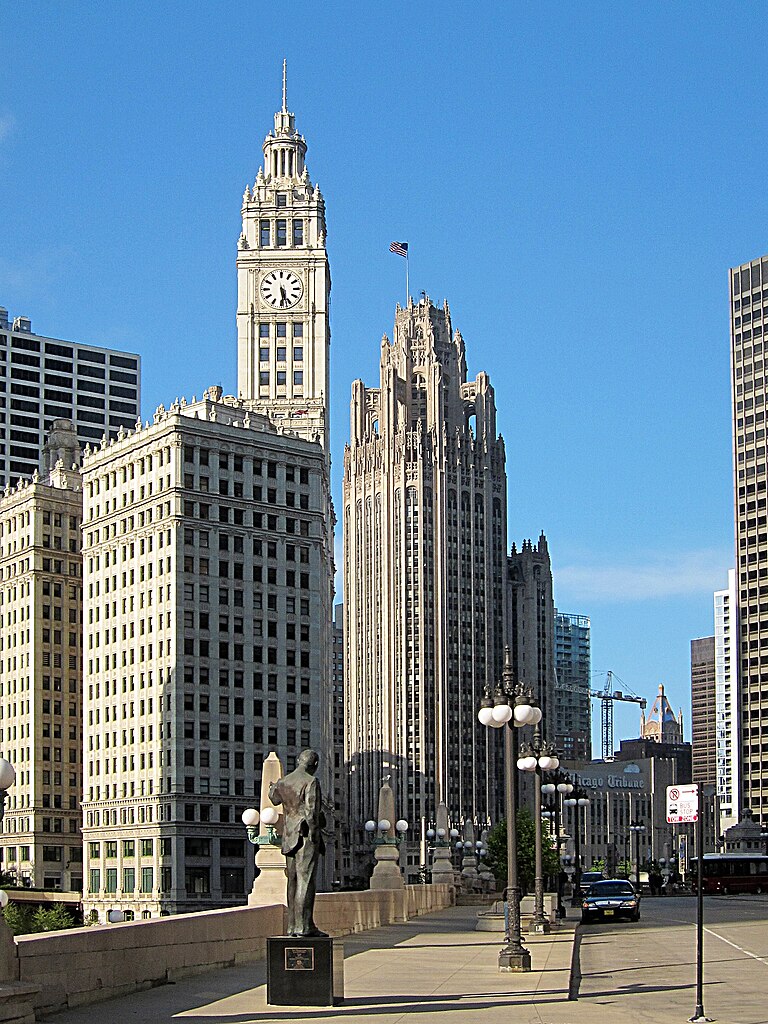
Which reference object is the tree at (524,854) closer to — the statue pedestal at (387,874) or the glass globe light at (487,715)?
the statue pedestal at (387,874)

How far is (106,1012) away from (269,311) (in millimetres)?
157459

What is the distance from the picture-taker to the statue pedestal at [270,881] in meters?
38.0

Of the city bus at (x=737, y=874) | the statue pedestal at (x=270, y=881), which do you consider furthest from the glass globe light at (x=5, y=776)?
the city bus at (x=737, y=874)

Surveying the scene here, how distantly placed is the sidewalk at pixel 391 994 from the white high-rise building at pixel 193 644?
94.7 meters

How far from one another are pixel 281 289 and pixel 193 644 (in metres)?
56.1

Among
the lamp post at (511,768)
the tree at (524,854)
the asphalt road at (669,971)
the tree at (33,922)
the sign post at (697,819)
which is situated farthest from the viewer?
the tree at (524,854)

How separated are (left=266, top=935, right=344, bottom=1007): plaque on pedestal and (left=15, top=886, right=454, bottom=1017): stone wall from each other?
2.84 meters

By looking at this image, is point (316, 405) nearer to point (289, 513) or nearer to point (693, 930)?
point (289, 513)

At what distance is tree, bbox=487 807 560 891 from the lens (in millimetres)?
109812

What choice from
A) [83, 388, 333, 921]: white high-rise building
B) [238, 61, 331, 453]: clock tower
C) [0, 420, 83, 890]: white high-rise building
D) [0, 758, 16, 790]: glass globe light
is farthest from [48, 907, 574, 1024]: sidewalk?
[238, 61, 331, 453]: clock tower

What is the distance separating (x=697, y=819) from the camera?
939 inches

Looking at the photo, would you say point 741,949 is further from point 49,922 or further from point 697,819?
point 49,922

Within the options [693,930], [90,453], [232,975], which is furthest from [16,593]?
[232,975]

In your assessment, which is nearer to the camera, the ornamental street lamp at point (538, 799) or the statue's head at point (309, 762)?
the statue's head at point (309, 762)
